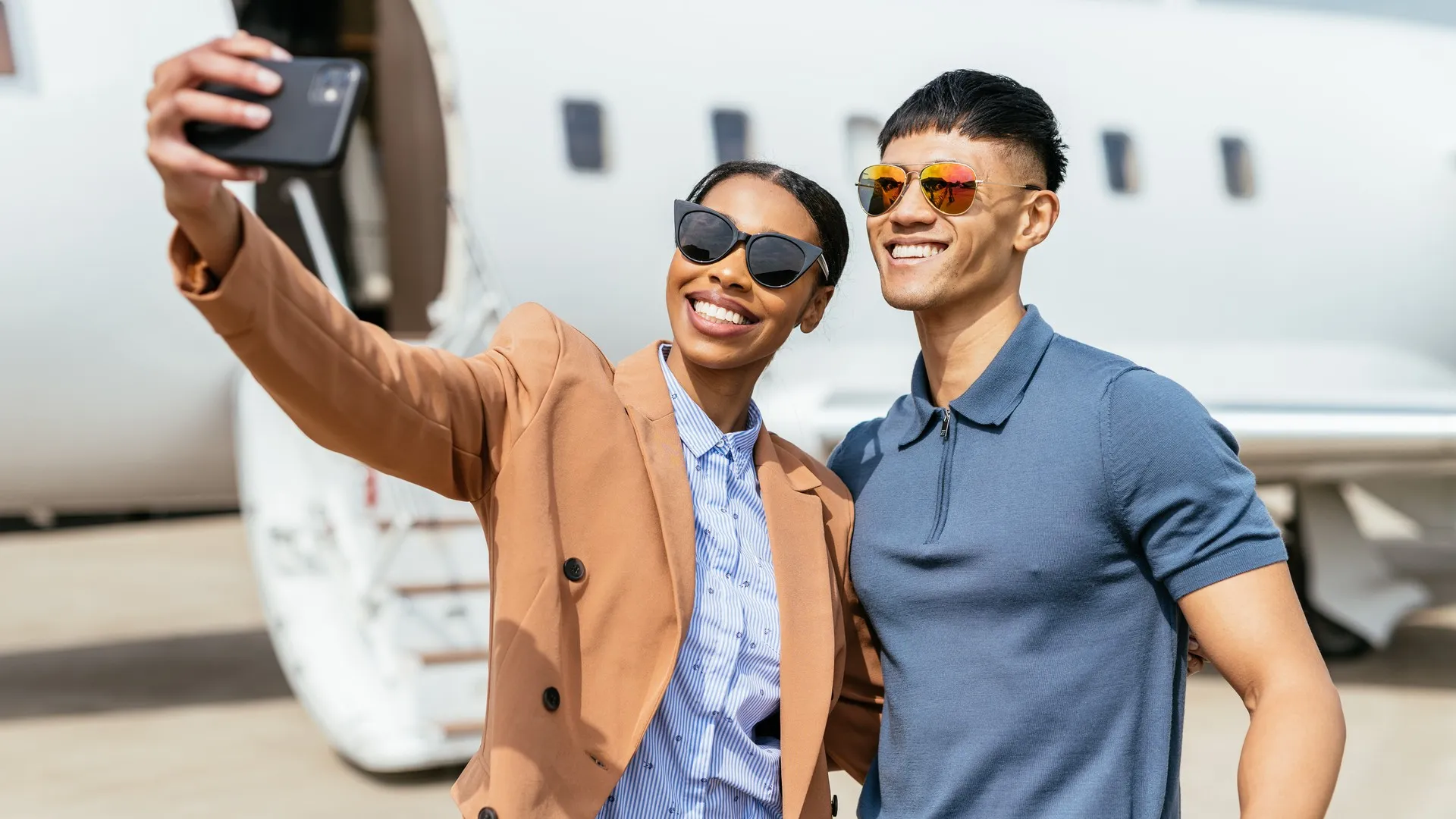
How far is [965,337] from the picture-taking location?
200cm

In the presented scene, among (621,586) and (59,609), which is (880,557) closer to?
(621,586)

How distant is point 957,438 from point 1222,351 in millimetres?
6620

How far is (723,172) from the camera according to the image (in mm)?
2057

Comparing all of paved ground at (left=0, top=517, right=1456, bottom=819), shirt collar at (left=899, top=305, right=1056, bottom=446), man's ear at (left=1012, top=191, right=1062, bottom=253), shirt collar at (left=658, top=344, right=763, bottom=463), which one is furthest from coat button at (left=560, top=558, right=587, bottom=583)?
paved ground at (left=0, top=517, right=1456, bottom=819)

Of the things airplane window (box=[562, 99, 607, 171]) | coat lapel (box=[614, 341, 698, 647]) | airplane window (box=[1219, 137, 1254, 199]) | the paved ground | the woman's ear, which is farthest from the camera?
airplane window (box=[1219, 137, 1254, 199])

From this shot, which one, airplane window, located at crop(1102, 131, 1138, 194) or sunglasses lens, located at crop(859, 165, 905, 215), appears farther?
airplane window, located at crop(1102, 131, 1138, 194)

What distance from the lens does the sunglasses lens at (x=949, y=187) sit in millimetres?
1934

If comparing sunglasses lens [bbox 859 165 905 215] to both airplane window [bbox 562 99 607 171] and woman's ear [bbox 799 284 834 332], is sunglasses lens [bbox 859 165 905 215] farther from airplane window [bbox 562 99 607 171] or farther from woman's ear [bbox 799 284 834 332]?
airplane window [bbox 562 99 607 171]

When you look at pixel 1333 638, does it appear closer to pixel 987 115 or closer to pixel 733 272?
pixel 987 115

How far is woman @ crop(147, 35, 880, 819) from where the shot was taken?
4.97 ft

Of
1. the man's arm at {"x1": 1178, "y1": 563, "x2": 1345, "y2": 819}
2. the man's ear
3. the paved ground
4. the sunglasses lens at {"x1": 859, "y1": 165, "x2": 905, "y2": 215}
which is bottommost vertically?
the paved ground

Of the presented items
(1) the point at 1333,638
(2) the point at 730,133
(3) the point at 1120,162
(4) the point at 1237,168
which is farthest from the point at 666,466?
(4) the point at 1237,168

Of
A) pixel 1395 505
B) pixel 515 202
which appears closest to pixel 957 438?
pixel 515 202

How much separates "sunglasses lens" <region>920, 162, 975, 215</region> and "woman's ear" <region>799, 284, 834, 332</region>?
9.2 inches
